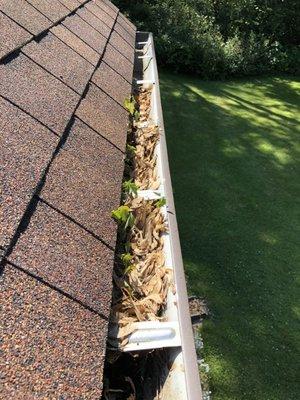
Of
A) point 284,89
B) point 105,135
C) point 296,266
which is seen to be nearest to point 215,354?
point 296,266

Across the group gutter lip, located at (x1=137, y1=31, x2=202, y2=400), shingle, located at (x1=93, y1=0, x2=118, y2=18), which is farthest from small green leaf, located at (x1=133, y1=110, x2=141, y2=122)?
shingle, located at (x1=93, y1=0, x2=118, y2=18)

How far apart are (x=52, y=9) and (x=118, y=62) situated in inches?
30.9

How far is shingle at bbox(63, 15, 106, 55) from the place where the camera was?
4297mm

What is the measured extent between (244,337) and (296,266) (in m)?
1.80

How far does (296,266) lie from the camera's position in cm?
681

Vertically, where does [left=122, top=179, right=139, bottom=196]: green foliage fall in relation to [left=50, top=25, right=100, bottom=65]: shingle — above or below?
below

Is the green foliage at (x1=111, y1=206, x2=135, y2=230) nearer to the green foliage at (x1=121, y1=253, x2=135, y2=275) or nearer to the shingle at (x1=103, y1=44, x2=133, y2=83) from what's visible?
the green foliage at (x1=121, y1=253, x2=135, y2=275)

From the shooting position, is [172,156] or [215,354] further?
[172,156]

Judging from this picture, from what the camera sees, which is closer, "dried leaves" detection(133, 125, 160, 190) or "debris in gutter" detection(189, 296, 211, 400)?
"dried leaves" detection(133, 125, 160, 190)

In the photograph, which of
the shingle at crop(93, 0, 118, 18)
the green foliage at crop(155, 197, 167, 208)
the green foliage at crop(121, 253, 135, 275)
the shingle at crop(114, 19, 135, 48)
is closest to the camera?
the green foliage at crop(121, 253, 135, 275)

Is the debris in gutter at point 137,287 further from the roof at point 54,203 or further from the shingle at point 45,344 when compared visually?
the shingle at point 45,344

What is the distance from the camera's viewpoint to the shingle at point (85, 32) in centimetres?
430

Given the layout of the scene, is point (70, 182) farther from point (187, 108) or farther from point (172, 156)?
point (187, 108)

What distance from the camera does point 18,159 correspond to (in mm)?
2117
